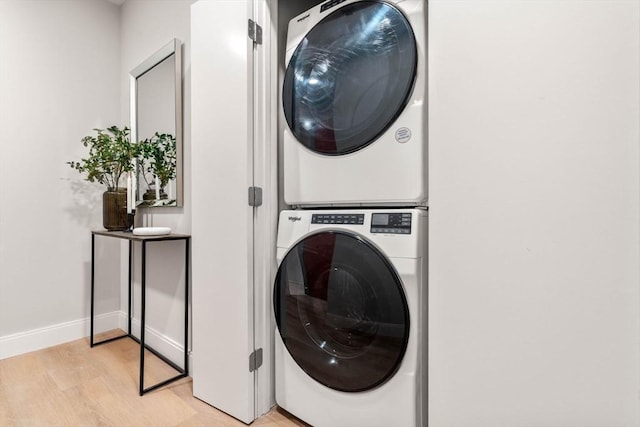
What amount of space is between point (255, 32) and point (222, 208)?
2.65ft

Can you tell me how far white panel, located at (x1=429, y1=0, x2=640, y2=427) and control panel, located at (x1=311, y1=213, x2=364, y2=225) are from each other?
0.30 m

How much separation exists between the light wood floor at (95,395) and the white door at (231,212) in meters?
0.12

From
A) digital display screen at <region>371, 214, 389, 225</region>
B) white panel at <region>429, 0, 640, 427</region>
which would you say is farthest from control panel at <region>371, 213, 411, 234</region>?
white panel at <region>429, 0, 640, 427</region>

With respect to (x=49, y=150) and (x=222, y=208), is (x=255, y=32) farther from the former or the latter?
(x=49, y=150)

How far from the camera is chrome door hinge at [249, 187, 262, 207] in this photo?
4.34 ft

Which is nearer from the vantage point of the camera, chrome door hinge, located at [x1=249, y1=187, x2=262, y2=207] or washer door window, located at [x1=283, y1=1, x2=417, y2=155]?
washer door window, located at [x1=283, y1=1, x2=417, y2=155]

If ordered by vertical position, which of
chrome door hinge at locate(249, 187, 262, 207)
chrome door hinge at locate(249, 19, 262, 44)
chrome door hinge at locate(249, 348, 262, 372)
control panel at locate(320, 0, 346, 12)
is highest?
control panel at locate(320, 0, 346, 12)

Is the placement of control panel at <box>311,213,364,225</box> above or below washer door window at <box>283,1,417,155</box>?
below

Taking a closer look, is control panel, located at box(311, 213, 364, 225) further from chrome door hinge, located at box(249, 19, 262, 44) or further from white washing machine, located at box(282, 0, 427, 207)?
chrome door hinge, located at box(249, 19, 262, 44)

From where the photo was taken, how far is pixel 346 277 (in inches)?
43.2

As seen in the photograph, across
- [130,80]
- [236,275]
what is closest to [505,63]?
[236,275]

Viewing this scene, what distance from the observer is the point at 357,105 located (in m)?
1.10

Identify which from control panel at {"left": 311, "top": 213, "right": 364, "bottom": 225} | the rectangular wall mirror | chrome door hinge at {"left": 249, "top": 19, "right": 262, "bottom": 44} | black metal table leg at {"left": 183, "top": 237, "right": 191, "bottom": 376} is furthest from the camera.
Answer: the rectangular wall mirror

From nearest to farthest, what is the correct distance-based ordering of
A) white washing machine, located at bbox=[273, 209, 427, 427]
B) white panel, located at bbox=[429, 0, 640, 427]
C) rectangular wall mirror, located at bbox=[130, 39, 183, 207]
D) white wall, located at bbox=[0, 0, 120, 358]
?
white panel, located at bbox=[429, 0, 640, 427]
white washing machine, located at bbox=[273, 209, 427, 427]
rectangular wall mirror, located at bbox=[130, 39, 183, 207]
white wall, located at bbox=[0, 0, 120, 358]
